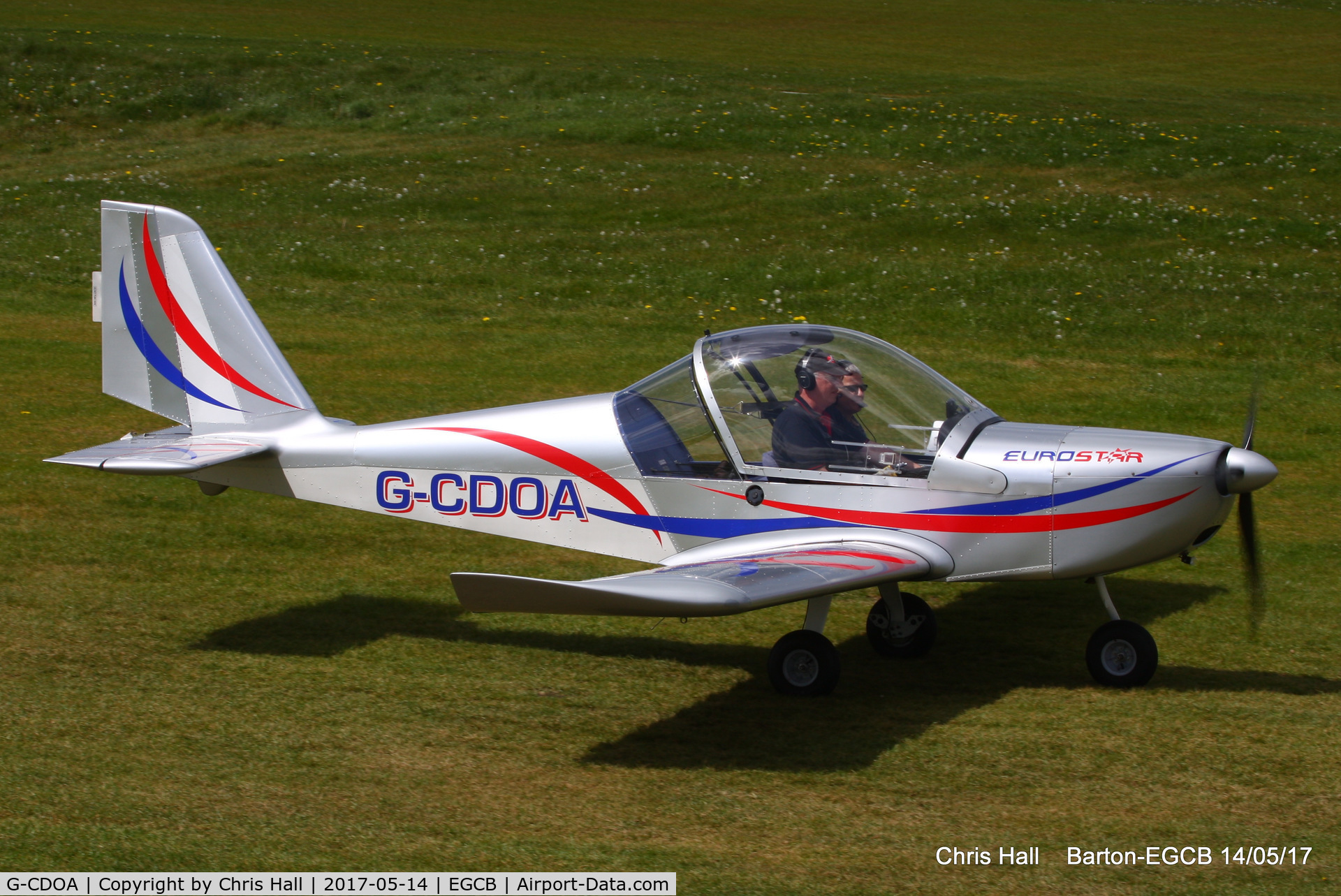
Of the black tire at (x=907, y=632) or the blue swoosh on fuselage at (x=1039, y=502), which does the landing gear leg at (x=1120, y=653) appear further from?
the black tire at (x=907, y=632)

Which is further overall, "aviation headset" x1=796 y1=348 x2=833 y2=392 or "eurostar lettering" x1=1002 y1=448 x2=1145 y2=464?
"aviation headset" x1=796 y1=348 x2=833 y2=392

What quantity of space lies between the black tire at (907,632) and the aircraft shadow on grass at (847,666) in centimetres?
7

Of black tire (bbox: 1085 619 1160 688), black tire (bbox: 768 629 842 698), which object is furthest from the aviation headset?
black tire (bbox: 1085 619 1160 688)

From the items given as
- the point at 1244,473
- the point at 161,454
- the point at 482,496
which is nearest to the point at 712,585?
the point at 482,496

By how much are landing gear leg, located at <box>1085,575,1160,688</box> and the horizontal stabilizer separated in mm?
5136

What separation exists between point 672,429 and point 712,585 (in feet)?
4.89

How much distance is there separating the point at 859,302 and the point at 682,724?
1152cm

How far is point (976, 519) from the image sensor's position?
23.2ft

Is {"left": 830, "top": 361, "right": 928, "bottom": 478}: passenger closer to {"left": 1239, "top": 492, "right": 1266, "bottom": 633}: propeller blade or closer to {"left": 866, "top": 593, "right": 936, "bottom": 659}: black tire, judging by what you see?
{"left": 866, "top": 593, "right": 936, "bottom": 659}: black tire

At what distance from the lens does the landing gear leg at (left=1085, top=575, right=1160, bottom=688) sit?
7250mm

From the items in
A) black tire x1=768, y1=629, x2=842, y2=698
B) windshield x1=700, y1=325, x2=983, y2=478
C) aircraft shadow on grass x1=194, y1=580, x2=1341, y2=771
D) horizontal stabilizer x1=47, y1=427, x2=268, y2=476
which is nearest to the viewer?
aircraft shadow on grass x1=194, y1=580, x2=1341, y2=771

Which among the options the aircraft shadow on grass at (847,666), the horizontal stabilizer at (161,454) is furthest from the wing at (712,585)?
the horizontal stabilizer at (161,454)

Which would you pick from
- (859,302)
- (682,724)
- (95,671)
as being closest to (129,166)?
(859,302)

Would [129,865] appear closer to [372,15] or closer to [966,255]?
[966,255]
